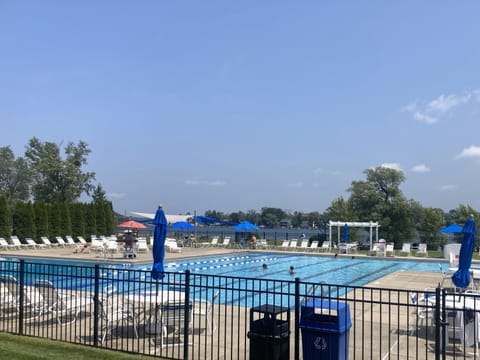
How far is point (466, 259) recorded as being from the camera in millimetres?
9977

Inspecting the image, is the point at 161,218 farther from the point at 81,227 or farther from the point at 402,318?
the point at 81,227

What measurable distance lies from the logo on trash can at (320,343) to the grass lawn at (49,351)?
2.21 m

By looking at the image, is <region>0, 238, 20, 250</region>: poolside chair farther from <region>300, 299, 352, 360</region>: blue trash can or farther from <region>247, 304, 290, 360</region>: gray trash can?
<region>300, 299, 352, 360</region>: blue trash can

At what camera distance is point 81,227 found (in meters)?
33.7

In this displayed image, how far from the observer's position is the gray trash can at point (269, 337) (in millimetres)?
5906

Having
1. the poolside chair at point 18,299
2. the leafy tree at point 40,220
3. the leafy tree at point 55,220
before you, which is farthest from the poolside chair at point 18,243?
the poolside chair at point 18,299

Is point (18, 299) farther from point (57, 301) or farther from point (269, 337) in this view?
point (269, 337)

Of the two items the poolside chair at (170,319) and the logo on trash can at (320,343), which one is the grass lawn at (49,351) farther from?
the logo on trash can at (320,343)

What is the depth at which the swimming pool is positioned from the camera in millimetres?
19375

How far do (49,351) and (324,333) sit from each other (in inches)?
149

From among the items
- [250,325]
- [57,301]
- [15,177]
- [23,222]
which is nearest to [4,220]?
[23,222]

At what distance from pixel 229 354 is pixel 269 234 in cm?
3347

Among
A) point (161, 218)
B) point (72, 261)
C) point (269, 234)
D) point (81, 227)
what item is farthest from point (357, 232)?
point (161, 218)

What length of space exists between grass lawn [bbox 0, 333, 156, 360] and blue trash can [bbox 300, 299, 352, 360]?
2124 millimetres
